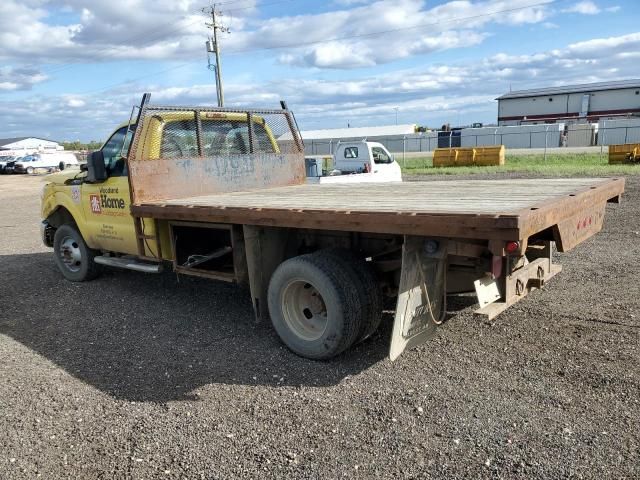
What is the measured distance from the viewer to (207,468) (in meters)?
3.15

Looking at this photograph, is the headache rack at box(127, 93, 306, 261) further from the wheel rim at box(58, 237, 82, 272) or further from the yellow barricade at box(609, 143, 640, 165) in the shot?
the yellow barricade at box(609, 143, 640, 165)

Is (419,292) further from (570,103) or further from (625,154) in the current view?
(570,103)

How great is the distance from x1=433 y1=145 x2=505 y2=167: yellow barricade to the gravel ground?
23.6 metres

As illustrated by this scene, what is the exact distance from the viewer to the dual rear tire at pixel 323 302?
425 cm

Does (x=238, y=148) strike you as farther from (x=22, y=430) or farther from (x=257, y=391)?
(x=22, y=430)

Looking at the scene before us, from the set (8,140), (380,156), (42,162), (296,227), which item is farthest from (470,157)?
(8,140)

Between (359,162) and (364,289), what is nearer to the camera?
(364,289)

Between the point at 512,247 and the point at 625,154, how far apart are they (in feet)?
79.9

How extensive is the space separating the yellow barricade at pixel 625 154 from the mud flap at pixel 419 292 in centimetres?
2332

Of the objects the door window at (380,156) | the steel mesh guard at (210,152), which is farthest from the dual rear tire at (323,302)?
the door window at (380,156)

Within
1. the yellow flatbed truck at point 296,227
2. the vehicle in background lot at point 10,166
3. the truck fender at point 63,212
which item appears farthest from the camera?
the vehicle in background lot at point 10,166

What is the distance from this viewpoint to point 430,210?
143 inches

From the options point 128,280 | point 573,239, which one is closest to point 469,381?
point 573,239

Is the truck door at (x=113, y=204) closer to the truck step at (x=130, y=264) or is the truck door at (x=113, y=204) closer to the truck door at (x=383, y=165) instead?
the truck step at (x=130, y=264)
